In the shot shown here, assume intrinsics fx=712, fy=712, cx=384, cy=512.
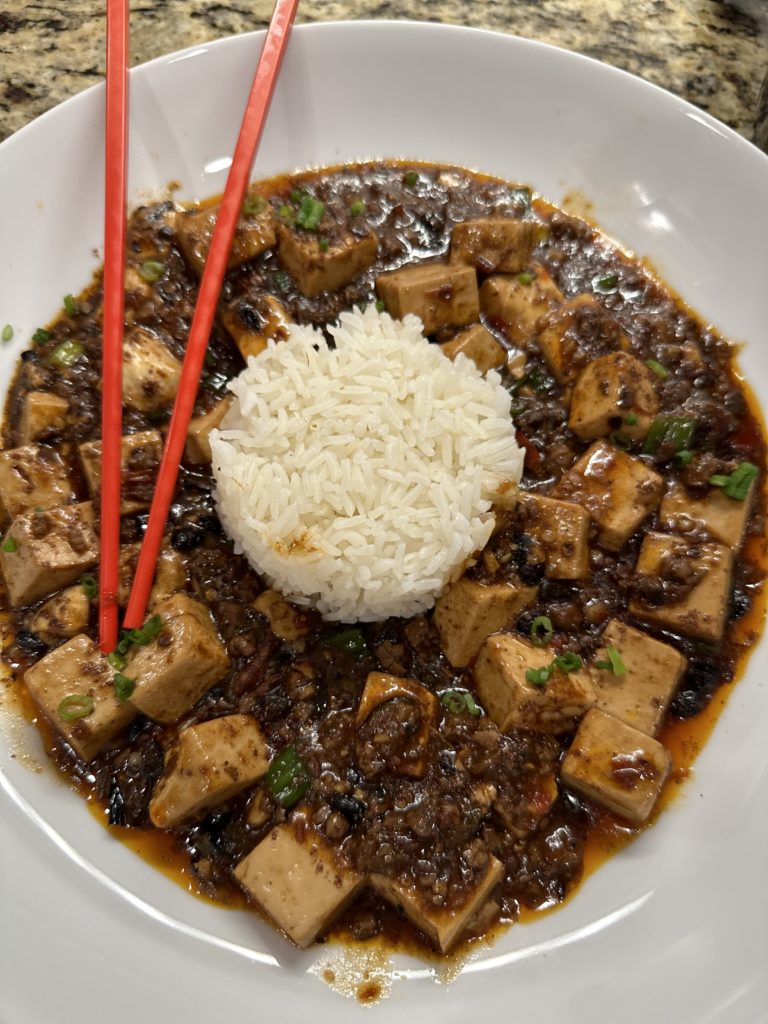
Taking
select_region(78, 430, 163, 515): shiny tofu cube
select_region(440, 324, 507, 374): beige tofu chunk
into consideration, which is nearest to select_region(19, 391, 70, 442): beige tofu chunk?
select_region(78, 430, 163, 515): shiny tofu cube

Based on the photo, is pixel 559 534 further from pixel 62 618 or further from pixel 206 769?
pixel 62 618

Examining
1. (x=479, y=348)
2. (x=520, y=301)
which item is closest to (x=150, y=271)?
(x=479, y=348)

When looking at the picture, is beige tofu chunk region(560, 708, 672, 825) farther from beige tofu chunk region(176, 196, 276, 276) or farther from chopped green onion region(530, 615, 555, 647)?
beige tofu chunk region(176, 196, 276, 276)

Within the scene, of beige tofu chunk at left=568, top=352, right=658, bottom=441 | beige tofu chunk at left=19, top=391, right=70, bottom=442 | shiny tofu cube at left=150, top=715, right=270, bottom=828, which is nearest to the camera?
shiny tofu cube at left=150, top=715, right=270, bottom=828

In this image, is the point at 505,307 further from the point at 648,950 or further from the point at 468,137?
the point at 648,950

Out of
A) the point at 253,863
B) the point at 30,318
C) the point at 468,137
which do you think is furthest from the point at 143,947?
the point at 468,137

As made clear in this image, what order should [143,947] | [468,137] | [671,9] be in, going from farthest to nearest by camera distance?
[671,9] < [468,137] < [143,947]
